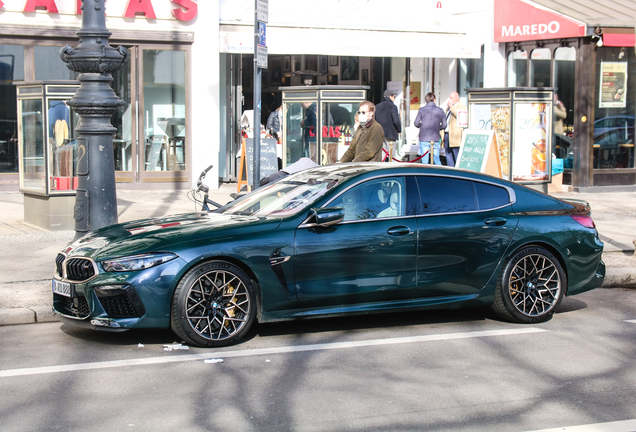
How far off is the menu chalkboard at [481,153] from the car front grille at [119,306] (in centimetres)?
780

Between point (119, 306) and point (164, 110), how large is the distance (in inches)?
445

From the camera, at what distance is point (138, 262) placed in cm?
580

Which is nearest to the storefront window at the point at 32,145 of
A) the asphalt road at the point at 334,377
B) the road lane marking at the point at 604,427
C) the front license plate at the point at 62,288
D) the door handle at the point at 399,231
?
the asphalt road at the point at 334,377

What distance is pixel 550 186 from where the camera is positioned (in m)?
16.8

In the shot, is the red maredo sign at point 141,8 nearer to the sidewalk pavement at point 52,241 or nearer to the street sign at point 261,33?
the sidewalk pavement at point 52,241

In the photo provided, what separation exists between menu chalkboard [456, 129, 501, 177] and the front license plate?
7715mm

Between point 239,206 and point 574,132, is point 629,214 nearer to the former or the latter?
point 574,132

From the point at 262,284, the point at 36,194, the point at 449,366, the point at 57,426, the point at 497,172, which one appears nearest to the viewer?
the point at 57,426

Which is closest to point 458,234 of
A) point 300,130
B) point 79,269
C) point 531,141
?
point 79,269

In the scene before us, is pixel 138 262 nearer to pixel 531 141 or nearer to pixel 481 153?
pixel 481 153

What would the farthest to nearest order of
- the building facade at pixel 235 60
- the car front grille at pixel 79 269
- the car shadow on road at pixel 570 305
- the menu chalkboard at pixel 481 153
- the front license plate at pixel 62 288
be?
the building facade at pixel 235 60, the menu chalkboard at pixel 481 153, the car shadow on road at pixel 570 305, the front license plate at pixel 62 288, the car front grille at pixel 79 269

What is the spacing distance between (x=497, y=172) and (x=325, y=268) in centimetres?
709

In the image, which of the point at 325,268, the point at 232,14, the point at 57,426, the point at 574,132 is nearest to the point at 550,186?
the point at 574,132

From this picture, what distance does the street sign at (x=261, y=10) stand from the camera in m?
9.75
